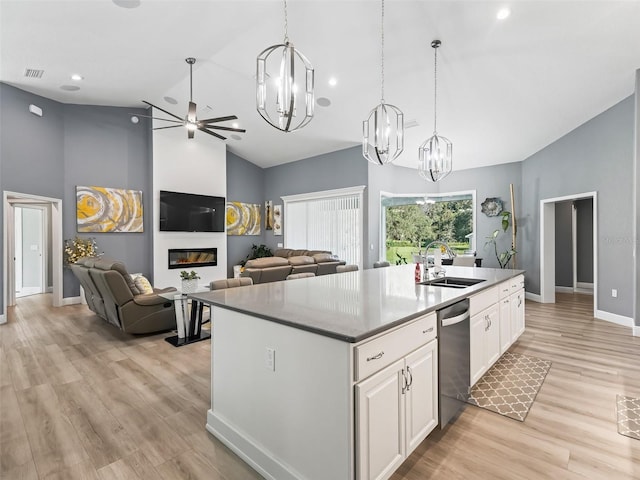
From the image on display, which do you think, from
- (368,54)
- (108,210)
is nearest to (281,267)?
(368,54)

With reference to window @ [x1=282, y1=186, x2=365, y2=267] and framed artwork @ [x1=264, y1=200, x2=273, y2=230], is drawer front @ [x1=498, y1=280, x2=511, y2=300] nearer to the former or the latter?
window @ [x1=282, y1=186, x2=365, y2=267]

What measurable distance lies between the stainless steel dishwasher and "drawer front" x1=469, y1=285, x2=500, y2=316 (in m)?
0.15

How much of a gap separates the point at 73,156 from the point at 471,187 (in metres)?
8.79

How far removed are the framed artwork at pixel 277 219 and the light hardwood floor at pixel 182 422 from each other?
5.60 m

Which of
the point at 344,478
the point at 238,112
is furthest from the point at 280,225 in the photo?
the point at 344,478

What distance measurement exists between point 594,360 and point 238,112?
22.7 ft

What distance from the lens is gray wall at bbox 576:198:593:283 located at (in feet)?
23.6

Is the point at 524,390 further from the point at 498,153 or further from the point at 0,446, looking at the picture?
the point at 498,153

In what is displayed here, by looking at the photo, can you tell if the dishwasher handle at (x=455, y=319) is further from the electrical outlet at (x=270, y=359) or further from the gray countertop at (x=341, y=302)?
the electrical outlet at (x=270, y=359)

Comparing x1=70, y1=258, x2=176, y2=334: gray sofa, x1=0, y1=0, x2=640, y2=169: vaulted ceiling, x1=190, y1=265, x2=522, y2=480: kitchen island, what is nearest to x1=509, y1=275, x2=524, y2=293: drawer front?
Answer: x1=190, y1=265, x2=522, y2=480: kitchen island

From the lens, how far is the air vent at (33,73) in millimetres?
4789

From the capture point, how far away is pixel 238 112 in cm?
663

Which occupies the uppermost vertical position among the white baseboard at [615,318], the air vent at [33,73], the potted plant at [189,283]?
the air vent at [33,73]

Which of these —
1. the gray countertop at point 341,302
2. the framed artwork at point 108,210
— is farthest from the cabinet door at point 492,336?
the framed artwork at point 108,210
